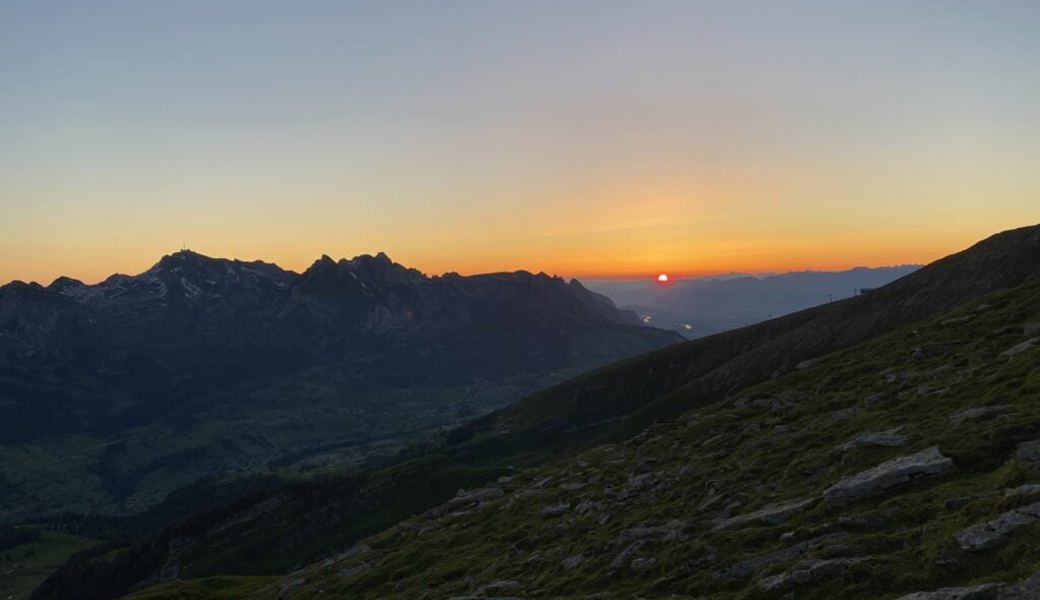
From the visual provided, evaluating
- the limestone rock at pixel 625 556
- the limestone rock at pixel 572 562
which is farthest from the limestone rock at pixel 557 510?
the limestone rock at pixel 625 556

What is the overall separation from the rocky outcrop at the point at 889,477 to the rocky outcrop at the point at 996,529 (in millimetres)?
8715

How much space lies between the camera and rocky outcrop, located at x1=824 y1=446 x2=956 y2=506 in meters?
36.7

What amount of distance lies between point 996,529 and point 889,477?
1002cm

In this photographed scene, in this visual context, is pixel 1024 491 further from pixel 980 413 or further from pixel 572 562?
pixel 572 562

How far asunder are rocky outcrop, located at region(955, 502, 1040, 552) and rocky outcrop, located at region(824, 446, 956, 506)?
8715 mm

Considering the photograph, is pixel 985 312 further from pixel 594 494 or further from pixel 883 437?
pixel 594 494

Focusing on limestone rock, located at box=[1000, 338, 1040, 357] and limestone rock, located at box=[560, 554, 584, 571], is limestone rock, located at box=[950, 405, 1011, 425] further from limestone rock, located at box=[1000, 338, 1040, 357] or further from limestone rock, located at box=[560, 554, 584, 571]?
limestone rock, located at box=[560, 554, 584, 571]

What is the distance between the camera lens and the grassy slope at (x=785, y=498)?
30375 millimetres

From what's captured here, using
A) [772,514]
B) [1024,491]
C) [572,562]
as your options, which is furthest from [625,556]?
[1024,491]

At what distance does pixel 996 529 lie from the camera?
27344 mm

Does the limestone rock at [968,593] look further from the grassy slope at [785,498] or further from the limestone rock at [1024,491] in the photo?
the limestone rock at [1024,491]

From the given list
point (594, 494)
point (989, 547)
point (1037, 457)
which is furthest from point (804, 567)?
point (594, 494)

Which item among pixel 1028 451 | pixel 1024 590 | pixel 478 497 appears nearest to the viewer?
pixel 1024 590

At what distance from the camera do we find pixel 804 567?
1212 inches
